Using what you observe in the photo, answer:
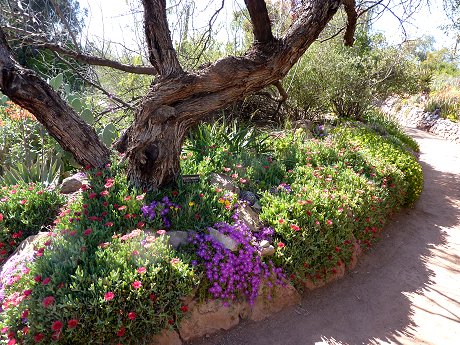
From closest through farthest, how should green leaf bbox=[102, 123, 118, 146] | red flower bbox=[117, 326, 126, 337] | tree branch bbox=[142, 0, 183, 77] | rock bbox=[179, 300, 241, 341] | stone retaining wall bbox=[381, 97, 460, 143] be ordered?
1. red flower bbox=[117, 326, 126, 337]
2. rock bbox=[179, 300, 241, 341]
3. tree branch bbox=[142, 0, 183, 77]
4. green leaf bbox=[102, 123, 118, 146]
5. stone retaining wall bbox=[381, 97, 460, 143]

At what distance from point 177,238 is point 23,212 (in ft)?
4.83

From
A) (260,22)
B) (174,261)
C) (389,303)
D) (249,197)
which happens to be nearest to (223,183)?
(249,197)

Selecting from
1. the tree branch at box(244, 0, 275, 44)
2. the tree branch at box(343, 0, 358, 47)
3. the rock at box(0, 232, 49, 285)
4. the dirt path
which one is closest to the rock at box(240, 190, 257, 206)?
the dirt path

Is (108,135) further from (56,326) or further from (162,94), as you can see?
(56,326)

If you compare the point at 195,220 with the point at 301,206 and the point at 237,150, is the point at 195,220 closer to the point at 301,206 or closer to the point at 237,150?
the point at 301,206

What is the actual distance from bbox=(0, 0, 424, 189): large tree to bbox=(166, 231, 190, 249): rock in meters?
0.63

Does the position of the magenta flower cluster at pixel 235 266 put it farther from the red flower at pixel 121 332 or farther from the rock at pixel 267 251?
the red flower at pixel 121 332

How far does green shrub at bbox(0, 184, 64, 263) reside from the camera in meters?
3.21

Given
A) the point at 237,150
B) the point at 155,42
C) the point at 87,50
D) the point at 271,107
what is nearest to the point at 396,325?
the point at 237,150

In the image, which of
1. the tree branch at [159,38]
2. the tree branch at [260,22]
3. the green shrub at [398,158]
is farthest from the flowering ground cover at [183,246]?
the tree branch at [260,22]

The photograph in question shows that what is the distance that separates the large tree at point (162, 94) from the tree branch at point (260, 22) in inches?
0.4

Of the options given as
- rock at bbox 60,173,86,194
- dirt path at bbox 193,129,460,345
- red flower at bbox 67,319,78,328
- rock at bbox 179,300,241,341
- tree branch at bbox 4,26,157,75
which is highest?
tree branch at bbox 4,26,157,75

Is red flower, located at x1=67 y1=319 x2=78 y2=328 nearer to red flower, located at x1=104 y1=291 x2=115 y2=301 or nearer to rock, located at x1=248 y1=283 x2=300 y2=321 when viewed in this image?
red flower, located at x1=104 y1=291 x2=115 y2=301

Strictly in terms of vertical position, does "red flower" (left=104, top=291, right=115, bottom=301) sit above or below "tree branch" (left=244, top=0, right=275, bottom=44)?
below
